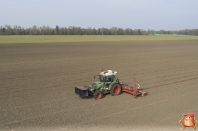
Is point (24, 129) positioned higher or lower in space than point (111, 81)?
lower

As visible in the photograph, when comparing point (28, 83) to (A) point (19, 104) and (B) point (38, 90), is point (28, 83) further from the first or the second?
(A) point (19, 104)

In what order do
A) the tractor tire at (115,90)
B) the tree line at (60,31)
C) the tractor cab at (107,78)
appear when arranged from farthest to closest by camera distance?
the tree line at (60,31)
the tractor cab at (107,78)
the tractor tire at (115,90)

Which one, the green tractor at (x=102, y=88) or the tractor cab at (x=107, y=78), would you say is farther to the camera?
the tractor cab at (x=107, y=78)

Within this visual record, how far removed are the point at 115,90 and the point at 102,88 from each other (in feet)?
2.52

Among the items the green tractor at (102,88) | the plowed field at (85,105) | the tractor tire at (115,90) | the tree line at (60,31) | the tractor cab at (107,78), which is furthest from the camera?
the tree line at (60,31)

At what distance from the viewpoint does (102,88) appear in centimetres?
1130

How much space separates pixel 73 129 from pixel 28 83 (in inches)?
281

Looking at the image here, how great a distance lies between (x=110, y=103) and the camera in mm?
10281

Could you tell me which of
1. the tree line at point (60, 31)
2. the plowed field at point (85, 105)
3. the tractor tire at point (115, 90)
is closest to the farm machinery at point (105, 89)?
the tractor tire at point (115, 90)

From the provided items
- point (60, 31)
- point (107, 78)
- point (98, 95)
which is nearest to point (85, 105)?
point (98, 95)

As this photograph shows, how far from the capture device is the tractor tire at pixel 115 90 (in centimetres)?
1138

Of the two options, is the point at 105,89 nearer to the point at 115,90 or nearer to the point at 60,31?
the point at 115,90

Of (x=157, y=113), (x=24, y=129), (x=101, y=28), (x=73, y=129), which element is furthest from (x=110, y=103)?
(x=101, y=28)

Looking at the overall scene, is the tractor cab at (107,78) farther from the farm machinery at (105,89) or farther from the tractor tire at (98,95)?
the tractor tire at (98,95)
